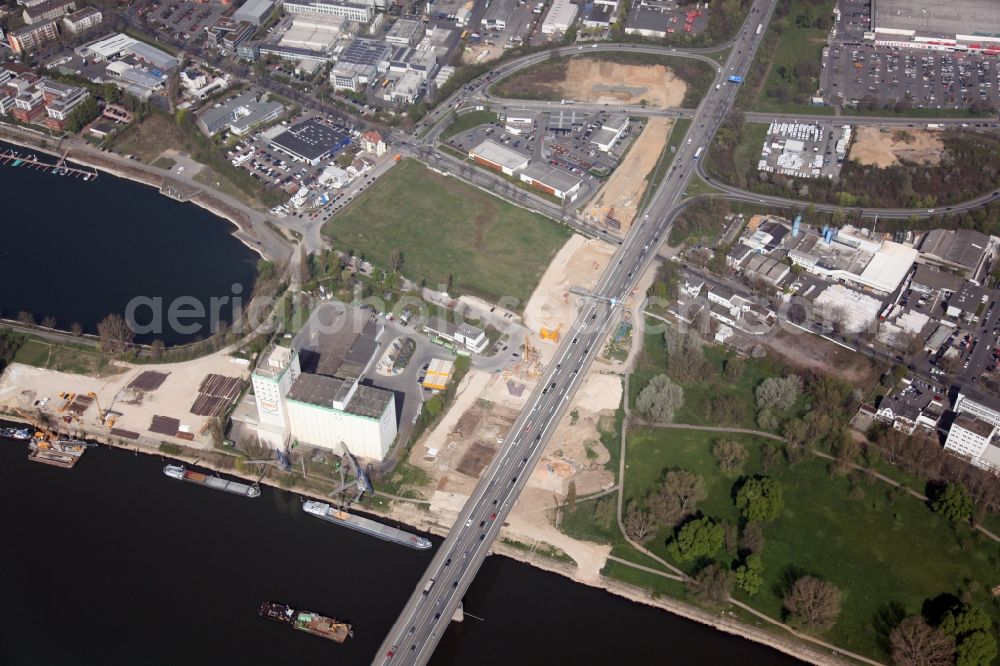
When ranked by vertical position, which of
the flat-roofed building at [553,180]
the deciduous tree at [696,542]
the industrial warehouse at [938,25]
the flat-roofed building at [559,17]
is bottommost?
the deciduous tree at [696,542]

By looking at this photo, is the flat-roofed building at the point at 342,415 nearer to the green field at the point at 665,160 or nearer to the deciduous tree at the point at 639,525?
the deciduous tree at the point at 639,525

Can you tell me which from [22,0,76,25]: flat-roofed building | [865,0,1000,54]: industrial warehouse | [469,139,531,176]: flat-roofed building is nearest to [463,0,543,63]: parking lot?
[469,139,531,176]: flat-roofed building

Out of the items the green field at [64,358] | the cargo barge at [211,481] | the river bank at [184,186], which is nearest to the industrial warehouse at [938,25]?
the river bank at [184,186]

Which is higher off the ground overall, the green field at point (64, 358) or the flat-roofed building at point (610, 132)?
the flat-roofed building at point (610, 132)

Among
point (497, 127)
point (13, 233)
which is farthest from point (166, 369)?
point (497, 127)

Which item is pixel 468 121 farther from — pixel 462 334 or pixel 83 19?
pixel 83 19

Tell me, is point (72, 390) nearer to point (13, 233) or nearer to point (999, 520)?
point (13, 233)

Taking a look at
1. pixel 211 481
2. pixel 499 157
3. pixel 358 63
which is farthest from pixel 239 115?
pixel 211 481
